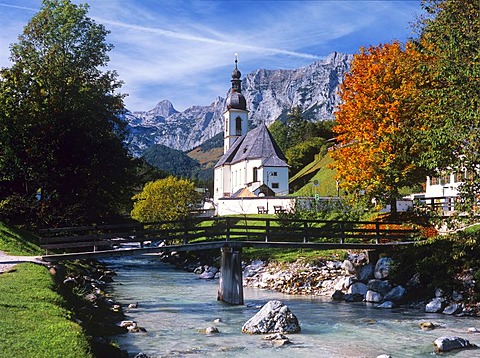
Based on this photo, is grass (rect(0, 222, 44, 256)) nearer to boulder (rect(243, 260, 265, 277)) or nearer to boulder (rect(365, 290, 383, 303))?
boulder (rect(243, 260, 265, 277))

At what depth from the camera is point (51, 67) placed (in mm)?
32625

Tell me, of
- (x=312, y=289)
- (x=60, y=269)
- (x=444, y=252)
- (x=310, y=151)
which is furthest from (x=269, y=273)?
(x=310, y=151)

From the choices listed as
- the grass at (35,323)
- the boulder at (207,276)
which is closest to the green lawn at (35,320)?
the grass at (35,323)

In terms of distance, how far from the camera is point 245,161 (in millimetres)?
88000

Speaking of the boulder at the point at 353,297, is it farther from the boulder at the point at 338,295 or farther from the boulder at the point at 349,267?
the boulder at the point at 349,267

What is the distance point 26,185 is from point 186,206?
3169cm

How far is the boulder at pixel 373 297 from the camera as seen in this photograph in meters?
23.5

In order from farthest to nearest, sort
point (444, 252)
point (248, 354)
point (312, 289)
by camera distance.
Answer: point (312, 289)
point (444, 252)
point (248, 354)

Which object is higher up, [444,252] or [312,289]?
[444,252]

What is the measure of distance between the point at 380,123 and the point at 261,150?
190ft

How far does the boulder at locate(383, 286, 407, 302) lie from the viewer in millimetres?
23105

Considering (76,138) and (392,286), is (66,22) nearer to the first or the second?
(76,138)

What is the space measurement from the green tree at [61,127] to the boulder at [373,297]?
670 inches

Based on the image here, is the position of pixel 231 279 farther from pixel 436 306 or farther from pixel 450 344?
pixel 450 344
